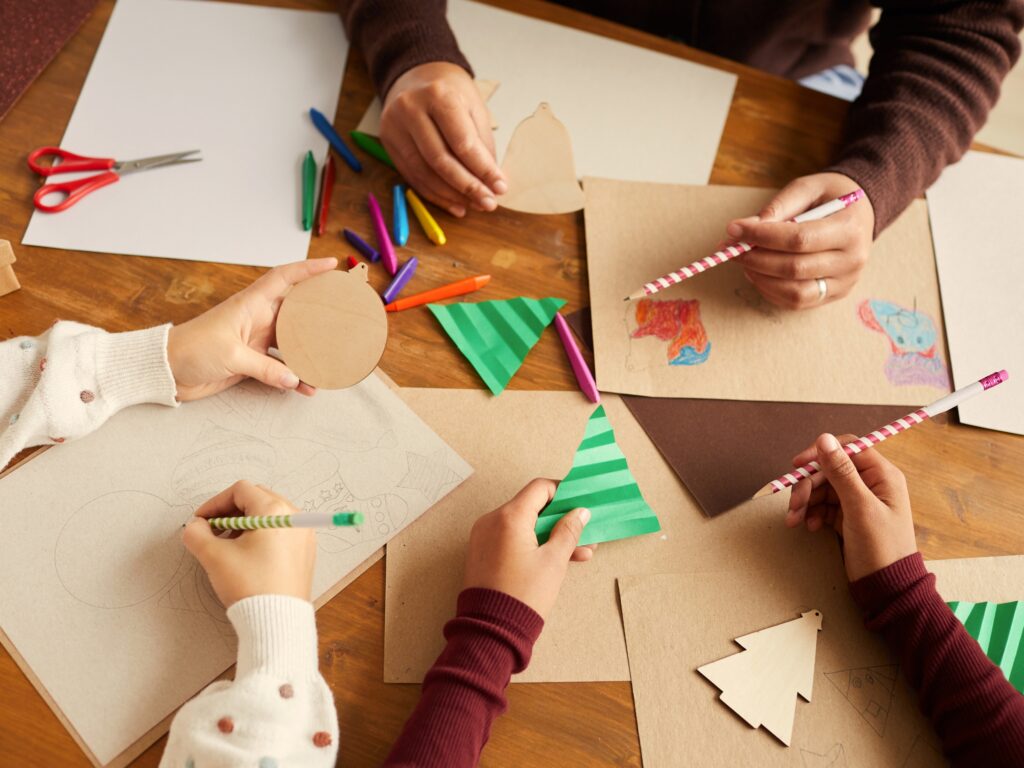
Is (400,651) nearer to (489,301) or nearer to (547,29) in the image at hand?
(489,301)

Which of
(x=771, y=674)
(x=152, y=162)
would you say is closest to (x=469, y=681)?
(x=771, y=674)

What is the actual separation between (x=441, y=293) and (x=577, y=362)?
174 millimetres

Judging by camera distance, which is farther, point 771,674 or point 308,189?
point 308,189

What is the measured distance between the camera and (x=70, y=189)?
979 millimetres

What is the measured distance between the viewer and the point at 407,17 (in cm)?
107

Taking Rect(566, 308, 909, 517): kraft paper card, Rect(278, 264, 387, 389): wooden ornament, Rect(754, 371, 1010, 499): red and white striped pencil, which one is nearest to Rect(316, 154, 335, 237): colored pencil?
Rect(278, 264, 387, 389): wooden ornament

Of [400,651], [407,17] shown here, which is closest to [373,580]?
[400,651]

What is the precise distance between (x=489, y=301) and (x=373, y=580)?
1.12 ft

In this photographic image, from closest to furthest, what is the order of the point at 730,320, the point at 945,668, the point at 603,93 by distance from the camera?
the point at 945,668 → the point at 730,320 → the point at 603,93

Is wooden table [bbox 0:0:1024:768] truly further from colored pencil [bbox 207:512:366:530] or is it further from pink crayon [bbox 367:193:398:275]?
colored pencil [bbox 207:512:366:530]

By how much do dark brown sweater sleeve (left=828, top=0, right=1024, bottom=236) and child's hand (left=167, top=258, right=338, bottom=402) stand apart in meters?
0.68

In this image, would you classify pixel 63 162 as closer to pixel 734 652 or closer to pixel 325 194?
pixel 325 194

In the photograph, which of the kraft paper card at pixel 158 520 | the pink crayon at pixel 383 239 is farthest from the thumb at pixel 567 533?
the pink crayon at pixel 383 239

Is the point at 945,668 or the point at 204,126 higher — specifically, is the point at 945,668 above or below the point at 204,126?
below
